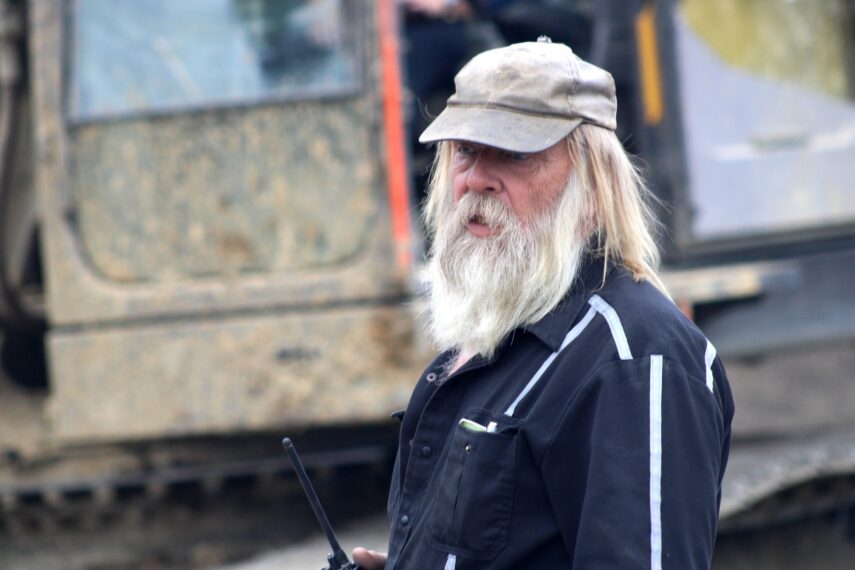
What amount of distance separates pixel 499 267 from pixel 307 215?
8.38 ft

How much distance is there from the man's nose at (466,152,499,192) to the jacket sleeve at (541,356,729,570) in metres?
0.39

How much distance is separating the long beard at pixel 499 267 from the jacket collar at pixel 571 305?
0.04 feet

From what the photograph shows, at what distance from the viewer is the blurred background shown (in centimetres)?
454

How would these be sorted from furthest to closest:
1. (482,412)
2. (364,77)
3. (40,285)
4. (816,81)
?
(40,285) → (816,81) → (364,77) → (482,412)

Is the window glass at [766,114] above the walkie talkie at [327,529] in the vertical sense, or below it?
above

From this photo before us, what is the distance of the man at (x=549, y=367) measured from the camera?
1.76m

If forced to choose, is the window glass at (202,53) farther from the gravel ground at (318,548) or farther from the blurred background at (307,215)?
the gravel ground at (318,548)

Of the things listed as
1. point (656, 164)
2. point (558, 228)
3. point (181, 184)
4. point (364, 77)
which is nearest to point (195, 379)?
point (181, 184)

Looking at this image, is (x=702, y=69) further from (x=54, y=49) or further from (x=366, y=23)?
(x=54, y=49)

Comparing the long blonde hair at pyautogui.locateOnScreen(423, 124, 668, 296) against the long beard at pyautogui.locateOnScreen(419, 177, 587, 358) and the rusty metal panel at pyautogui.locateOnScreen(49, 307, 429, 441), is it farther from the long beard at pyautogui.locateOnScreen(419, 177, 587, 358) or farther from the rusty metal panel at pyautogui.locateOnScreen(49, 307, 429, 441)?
the rusty metal panel at pyautogui.locateOnScreen(49, 307, 429, 441)

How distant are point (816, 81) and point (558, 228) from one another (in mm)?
3177

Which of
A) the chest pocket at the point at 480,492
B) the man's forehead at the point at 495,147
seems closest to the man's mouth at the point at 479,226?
the man's forehead at the point at 495,147

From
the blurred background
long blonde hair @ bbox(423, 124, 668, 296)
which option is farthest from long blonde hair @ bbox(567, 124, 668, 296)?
the blurred background

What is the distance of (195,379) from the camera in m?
4.57
